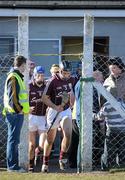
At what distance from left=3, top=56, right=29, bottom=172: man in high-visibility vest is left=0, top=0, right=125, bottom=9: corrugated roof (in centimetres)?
391

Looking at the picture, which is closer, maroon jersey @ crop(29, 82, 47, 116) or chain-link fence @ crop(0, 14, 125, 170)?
chain-link fence @ crop(0, 14, 125, 170)

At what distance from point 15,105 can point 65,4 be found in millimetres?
4472

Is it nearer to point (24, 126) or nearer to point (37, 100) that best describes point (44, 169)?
point (24, 126)

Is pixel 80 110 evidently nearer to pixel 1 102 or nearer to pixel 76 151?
pixel 76 151

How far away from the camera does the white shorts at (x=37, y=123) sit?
10516mm

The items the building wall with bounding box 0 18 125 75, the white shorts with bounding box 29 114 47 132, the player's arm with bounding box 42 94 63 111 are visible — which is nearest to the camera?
the player's arm with bounding box 42 94 63 111

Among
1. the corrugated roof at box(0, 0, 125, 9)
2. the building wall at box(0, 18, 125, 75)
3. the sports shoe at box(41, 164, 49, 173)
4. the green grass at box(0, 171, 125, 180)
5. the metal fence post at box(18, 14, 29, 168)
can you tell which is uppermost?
the corrugated roof at box(0, 0, 125, 9)

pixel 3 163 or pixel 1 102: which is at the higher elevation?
pixel 1 102

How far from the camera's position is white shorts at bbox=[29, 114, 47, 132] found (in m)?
10.5

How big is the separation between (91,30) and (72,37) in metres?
3.99

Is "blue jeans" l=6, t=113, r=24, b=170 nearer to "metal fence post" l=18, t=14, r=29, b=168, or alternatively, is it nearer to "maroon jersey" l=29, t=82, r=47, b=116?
"metal fence post" l=18, t=14, r=29, b=168

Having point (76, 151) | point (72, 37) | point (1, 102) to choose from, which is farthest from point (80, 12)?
point (76, 151)

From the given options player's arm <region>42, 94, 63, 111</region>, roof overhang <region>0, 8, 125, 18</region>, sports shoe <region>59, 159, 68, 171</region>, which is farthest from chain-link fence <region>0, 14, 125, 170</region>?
roof overhang <region>0, 8, 125, 18</region>

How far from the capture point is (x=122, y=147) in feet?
34.5
